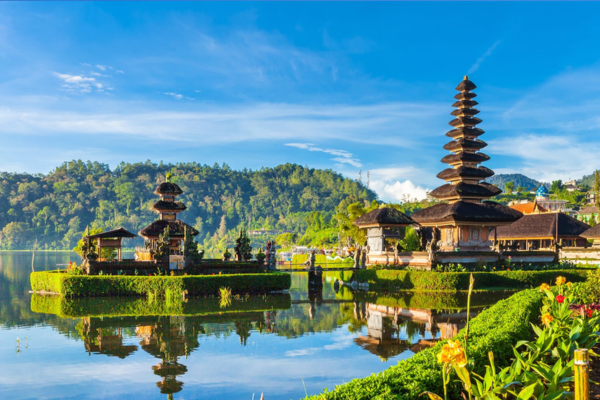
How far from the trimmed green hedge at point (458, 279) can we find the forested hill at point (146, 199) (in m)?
126

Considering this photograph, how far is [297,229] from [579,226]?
113546 millimetres

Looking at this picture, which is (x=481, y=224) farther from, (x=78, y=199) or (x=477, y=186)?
(x=78, y=199)

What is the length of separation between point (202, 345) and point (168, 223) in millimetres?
27462

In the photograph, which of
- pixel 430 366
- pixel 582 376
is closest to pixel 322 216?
pixel 430 366

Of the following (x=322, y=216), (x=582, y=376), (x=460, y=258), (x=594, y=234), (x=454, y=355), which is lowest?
(x=582, y=376)

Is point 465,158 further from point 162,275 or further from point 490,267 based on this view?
point 162,275

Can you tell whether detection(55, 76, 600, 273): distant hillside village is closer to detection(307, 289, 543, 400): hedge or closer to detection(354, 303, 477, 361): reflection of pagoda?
detection(354, 303, 477, 361): reflection of pagoda

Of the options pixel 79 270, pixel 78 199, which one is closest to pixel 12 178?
pixel 78 199

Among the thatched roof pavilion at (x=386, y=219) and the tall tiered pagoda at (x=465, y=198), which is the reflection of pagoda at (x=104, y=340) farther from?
the tall tiered pagoda at (x=465, y=198)

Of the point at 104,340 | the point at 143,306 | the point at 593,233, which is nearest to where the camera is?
the point at 104,340

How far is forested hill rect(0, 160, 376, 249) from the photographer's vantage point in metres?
163

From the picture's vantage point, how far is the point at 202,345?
15234 millimetres

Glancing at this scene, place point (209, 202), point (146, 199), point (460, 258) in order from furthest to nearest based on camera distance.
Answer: point (209, 202)
point (146, 199)
point (460, 258)

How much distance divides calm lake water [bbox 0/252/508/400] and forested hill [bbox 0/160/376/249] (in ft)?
446
